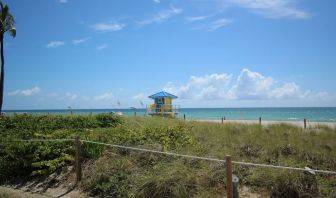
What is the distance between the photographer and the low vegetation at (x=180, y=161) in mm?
7758

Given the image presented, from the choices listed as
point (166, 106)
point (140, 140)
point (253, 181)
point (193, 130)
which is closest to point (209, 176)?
point (253, 181)

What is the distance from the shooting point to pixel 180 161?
888 centimetres

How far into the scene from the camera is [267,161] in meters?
10.3

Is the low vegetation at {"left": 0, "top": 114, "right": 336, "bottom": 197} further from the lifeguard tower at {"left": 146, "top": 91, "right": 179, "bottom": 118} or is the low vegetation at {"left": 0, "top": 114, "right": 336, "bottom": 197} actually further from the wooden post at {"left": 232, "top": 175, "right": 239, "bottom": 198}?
the lifeguard tower at {"left": 146, "top": 91, "right": 179, "bottom": 118}

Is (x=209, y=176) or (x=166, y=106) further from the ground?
(x=166, y=106)

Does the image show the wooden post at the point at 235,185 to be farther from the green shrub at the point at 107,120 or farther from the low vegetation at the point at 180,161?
the green shrub at the point at 107,120

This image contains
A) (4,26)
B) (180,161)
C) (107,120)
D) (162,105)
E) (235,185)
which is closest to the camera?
(235,185)

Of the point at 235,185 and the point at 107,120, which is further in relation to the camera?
the point at 107,120

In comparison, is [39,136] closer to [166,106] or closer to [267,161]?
[267,161]

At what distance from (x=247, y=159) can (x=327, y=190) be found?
110 inches

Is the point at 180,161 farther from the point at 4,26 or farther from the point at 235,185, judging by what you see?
the point at 4,26

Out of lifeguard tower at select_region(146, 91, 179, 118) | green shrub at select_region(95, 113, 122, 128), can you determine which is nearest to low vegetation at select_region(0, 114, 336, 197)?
green shrub at select_region(95, 113, 122, 128)

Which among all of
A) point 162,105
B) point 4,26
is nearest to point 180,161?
point 4,26

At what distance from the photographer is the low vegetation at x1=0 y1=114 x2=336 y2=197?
7758 millimetres
